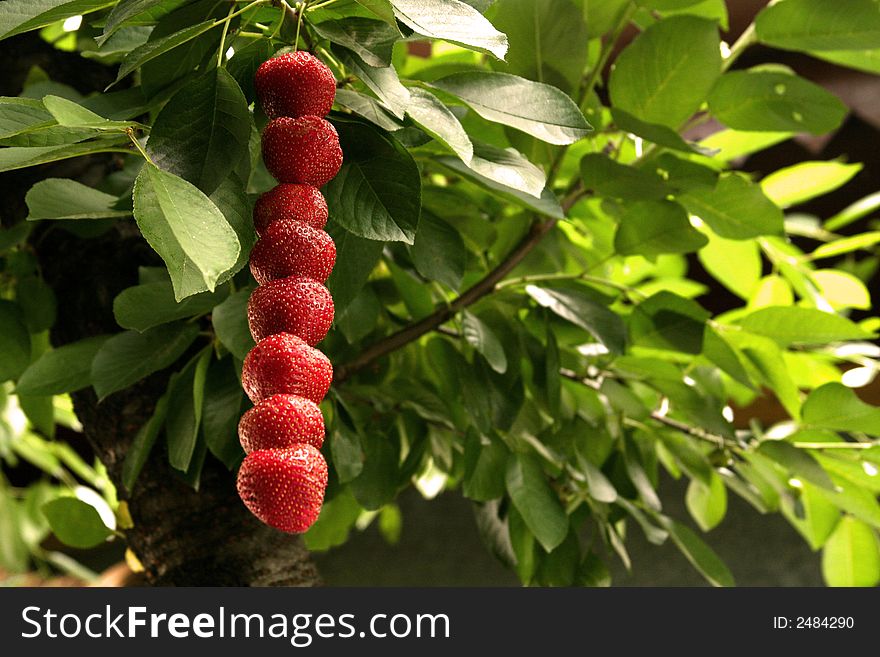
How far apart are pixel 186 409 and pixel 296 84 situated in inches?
9.3

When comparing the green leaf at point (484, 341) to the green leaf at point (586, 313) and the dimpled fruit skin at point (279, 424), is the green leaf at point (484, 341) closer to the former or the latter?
the green leaf at point (586, 313)

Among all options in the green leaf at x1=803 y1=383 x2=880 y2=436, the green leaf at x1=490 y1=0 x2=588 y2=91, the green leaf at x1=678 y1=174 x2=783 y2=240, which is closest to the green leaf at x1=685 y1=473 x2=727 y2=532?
the green leaf at x1=803 y1=383 x2=880 y2=436

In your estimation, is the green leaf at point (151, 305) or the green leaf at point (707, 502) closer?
the green leaf at point (151, 305)

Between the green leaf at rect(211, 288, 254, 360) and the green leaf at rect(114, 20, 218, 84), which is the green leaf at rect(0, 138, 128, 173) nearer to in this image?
the green leaf at rect(114, 20, 218, 84)

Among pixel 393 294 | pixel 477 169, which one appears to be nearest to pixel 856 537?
pixel 393 294

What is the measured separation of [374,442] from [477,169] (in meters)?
0.26

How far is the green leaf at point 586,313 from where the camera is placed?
0.43 metres

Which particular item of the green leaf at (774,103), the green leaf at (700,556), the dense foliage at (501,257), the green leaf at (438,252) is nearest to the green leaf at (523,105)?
the dense foliage at (501,257)

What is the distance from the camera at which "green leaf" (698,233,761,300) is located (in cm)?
62

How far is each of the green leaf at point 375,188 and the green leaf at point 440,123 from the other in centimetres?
2

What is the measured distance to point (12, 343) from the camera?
45 centimetres

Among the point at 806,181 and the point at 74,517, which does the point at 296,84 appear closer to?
the point at 74,517

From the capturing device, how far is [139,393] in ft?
1.55

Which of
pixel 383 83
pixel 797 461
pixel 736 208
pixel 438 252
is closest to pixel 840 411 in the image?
pixel 797 461
